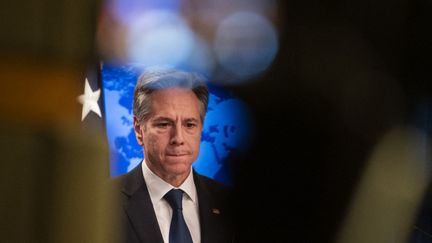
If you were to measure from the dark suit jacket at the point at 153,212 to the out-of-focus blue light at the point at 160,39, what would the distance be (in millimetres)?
282

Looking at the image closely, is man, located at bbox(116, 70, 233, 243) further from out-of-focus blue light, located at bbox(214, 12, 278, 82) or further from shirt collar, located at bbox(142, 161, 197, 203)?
out-of-focus blue light, located at bbox(214, 12, 278, 82)

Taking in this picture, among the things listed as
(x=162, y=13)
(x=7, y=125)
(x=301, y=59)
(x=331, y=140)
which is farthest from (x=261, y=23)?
(x=7, y=125)

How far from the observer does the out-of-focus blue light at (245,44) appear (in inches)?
54.2

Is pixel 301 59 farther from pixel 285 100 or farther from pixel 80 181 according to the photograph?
pixel 80 181

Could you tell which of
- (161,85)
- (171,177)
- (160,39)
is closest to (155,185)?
(171,177)

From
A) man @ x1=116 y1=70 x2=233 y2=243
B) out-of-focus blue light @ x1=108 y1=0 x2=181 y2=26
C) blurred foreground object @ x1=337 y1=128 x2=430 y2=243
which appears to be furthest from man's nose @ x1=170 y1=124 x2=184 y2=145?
blurred foreground object @ x1=337 y1=128 x2=430 y2=243

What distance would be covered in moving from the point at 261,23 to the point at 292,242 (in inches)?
22.8

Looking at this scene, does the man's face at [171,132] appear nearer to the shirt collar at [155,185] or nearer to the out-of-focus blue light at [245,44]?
the shirt collar at [155,185]

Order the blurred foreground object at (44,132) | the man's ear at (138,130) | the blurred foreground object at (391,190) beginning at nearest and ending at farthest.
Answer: the blurred foreground object at (44,132), the man's ear at (138,130), the blurred foreground object at (391,190)

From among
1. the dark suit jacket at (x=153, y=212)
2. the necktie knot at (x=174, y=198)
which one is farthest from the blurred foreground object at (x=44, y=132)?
the necktie knot at (x=174, y=198)

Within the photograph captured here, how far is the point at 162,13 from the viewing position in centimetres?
136

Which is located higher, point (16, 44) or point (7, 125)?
point (16, 44)

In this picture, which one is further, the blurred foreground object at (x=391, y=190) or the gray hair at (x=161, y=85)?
the blurred foreground object at (x=391, y=190)

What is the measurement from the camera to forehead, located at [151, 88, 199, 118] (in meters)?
1.33
